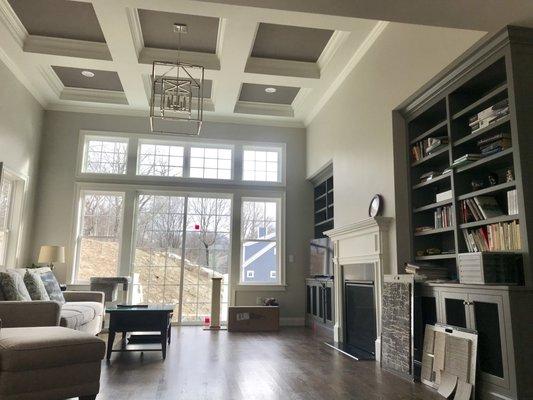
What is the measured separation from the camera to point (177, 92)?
14.0ft

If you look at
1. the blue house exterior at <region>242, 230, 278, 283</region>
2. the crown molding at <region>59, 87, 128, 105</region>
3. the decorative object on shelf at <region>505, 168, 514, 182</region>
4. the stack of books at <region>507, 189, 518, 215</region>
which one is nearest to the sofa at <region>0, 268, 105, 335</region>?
the blue house exterior at <region>242, 230, 278, 283</region>

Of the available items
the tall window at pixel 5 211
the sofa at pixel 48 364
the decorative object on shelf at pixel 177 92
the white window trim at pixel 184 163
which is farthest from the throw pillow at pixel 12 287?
the white window trim at pixel 184 163

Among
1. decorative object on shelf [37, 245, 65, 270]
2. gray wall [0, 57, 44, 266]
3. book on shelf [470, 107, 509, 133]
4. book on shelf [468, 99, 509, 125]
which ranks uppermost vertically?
gray wall [0, 57, 44, 266]

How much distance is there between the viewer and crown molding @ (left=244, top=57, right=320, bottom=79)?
608 centimetres

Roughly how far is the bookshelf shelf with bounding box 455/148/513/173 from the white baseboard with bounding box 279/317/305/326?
4863 millimetres

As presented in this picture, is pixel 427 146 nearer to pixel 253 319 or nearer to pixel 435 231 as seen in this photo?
pixel 435 231

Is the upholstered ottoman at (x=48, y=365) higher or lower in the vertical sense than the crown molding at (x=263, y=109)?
lower

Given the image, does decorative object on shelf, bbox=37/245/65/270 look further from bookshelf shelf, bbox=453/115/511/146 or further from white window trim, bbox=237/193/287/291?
bookshelf shelf, bbox=453/115/511/146

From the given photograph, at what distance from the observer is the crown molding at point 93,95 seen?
23.6 feet

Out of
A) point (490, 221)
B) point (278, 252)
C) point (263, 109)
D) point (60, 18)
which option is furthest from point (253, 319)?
point (60, 18)

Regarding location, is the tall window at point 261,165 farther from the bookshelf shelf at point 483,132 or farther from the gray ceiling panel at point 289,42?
the bookshelf shelf at point 483,132

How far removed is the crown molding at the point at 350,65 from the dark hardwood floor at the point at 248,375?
3.69 metres

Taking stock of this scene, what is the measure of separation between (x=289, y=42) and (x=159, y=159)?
11.4 ft

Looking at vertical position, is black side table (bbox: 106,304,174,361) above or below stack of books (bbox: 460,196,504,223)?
below
